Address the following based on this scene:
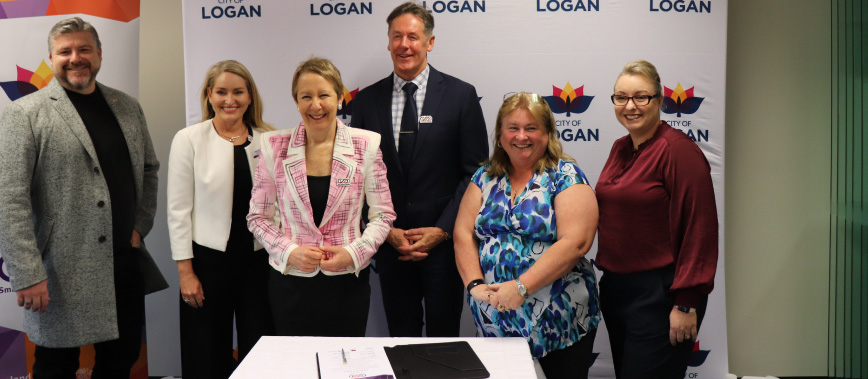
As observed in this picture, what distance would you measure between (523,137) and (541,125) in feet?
0.29

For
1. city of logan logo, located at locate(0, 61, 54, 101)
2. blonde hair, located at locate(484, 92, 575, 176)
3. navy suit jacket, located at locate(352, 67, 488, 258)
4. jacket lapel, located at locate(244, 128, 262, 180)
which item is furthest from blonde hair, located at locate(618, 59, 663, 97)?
city of logan logo, located at locate(0, 61, 54, 101)

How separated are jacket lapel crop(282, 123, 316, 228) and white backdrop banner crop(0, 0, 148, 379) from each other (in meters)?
1.26

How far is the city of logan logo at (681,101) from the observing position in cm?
329

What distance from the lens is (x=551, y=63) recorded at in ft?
11.0

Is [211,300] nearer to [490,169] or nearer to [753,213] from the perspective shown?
[490,169]

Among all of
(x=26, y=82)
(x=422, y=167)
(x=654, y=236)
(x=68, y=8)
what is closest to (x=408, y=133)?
(x=422, y=167)

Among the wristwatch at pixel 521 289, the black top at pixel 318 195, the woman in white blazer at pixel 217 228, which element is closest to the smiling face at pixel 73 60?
the woman in white blazer at pixel 217 228

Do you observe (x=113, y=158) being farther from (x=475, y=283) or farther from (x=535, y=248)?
(x=535, y=248)

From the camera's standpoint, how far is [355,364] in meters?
1.79

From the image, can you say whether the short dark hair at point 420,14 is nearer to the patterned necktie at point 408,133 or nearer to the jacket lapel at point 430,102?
the jacket lapel at point 430,102

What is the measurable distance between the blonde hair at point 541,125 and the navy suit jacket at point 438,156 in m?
0.47

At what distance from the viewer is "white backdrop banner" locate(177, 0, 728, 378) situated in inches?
129

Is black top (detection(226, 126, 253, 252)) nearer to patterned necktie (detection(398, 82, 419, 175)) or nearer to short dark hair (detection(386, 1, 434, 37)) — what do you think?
patterned necktie (detection(398, 82, 419, 175))

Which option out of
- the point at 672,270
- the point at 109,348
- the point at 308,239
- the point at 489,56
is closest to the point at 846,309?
the point at 672,270
